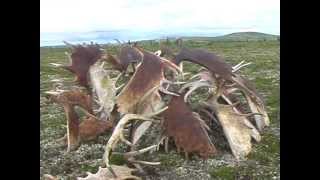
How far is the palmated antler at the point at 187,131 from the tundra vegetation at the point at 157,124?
0.07ft

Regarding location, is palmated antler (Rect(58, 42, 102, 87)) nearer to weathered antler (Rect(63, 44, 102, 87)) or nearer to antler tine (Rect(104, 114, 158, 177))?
weathered antler (Rect(63, 44, 102, 87))

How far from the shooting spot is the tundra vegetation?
10.6 meters

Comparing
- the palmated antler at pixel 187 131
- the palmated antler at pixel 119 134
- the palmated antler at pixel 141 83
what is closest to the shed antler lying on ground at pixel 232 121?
the palmated antler at pixel 187 131

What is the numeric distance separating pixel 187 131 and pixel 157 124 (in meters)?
0.95

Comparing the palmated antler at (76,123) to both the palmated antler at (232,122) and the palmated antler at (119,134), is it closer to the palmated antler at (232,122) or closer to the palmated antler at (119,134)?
the palmated antler at (119,134)

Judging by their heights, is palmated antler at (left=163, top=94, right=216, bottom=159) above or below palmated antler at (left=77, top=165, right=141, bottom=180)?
above

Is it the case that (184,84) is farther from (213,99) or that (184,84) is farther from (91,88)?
(91,88)

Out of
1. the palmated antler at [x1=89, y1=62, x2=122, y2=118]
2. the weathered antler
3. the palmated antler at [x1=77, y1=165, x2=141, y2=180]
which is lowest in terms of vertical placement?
the palmated antler at [x1=77, y1=165, x2=141, y2=180]

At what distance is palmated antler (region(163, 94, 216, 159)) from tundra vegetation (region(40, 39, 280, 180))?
0.02 metres

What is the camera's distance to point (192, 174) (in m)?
10.4

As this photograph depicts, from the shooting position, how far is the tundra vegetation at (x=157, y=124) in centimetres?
1062

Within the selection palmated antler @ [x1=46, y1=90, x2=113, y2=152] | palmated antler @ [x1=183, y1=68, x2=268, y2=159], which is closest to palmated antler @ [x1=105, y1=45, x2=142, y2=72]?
palmated antler @ [x1=46, y1=90, x2=113, y2=152]

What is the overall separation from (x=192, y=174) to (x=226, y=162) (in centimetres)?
95
